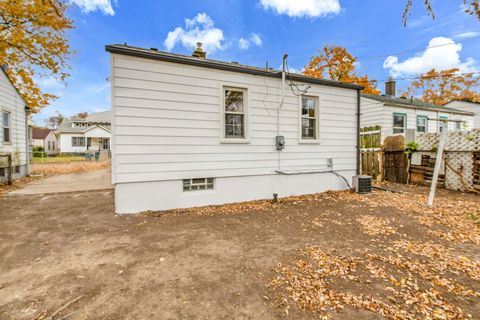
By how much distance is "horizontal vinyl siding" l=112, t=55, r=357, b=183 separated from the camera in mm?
4875

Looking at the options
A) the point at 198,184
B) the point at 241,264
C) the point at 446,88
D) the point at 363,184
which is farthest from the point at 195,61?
the point at 446,88

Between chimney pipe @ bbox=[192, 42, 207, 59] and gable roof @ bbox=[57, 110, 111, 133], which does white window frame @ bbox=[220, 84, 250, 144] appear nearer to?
chimney pipe @ bbox=[192, 42, 207, 59]

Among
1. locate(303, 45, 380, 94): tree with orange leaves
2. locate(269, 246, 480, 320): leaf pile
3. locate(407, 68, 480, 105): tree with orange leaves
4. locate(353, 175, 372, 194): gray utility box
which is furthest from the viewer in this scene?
locate(407, 68, 480, 105): tree with orange leaves

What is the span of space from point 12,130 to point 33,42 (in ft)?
13.5

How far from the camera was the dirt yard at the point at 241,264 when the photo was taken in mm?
2080

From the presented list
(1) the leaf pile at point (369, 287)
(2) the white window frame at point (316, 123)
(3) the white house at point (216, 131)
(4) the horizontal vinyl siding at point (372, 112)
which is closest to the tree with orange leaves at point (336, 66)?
(4) the horizontal vinyl siding at point (372, 112)

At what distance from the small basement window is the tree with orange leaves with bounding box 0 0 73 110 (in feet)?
28.2

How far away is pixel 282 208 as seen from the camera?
5.58 metres

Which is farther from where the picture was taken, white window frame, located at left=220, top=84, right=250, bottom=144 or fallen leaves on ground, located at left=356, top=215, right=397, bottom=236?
white window frame, located at left=220, top=84, right=250, bottom=144

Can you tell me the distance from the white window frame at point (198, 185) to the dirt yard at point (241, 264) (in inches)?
24.7

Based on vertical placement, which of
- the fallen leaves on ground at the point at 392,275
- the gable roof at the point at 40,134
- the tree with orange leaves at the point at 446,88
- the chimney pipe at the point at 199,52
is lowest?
the fallen leaves on ground at the point at 392,275

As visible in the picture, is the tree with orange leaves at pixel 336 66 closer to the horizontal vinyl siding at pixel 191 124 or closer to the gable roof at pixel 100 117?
the horizontal vinyl siding at pixel 191 124

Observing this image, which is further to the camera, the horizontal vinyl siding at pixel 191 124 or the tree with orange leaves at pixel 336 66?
the tree with orange leaves at pixel 336 66

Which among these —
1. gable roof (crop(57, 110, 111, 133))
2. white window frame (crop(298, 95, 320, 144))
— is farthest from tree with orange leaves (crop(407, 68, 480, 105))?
gable roof (crop(57, 110, 111, 133))
